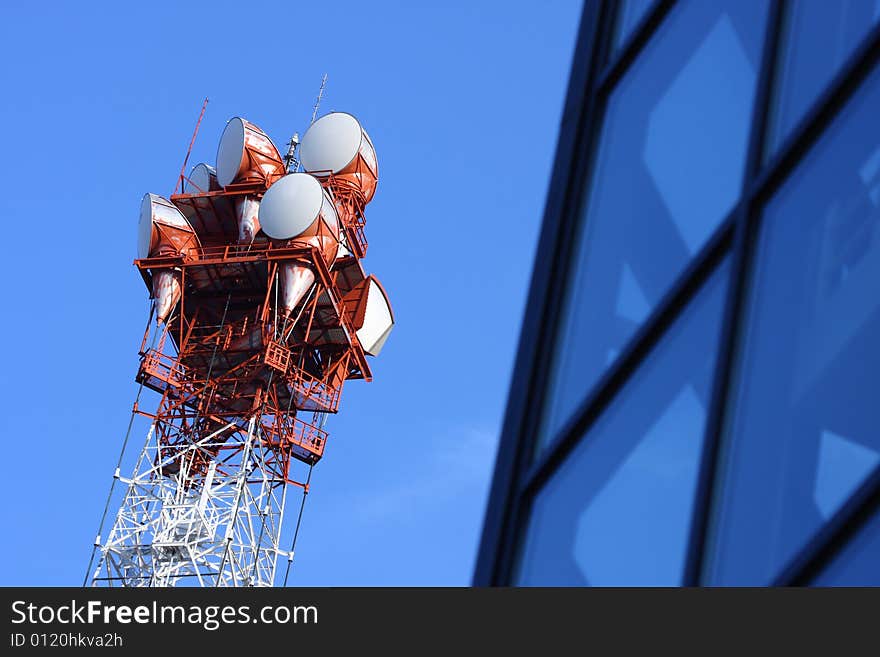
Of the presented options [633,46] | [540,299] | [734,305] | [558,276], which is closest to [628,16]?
[633,46]

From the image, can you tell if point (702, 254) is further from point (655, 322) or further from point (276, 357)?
point (276, 357)

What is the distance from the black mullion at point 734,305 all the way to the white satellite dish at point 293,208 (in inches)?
1862

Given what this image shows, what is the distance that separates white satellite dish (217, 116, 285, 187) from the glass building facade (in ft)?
160

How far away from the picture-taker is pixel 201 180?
2346 inches

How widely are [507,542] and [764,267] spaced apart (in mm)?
2249

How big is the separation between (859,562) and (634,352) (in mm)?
2367

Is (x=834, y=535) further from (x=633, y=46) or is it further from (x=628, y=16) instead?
(x=628, y=16)

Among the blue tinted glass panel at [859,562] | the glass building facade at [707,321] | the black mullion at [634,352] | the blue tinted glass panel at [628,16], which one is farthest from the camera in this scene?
the blue tinted glass panel at [628,16]

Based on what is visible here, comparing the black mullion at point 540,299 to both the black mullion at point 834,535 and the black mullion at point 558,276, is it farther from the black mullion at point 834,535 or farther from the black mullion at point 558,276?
the black mullion at point 834,535

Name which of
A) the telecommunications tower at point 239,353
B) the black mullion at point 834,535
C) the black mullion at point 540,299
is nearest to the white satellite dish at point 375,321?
the telecommunications tower at point 239,353

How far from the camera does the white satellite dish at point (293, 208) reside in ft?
180

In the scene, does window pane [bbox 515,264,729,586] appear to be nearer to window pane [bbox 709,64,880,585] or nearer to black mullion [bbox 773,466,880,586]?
window pane [bbox 709,64,880,585]

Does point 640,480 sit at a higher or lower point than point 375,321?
lower
